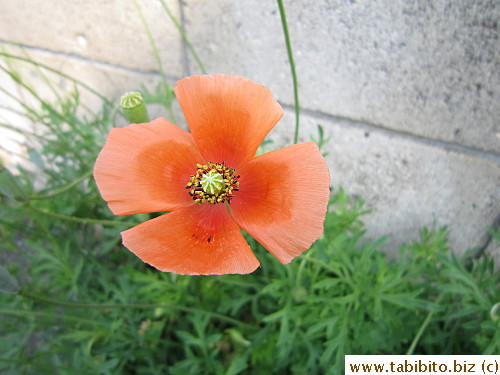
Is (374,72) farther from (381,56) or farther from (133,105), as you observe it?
(133,105)

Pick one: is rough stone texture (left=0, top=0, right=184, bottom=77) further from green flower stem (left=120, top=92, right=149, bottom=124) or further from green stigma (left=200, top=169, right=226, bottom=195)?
green stigma (left=200, top=169, right=226, bottom=195)

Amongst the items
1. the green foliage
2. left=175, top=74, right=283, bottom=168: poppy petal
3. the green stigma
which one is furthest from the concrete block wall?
the green stigma

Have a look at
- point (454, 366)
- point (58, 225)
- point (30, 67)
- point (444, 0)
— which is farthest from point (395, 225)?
point (30, 67)

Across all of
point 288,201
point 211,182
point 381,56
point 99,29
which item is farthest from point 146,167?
point 99,29

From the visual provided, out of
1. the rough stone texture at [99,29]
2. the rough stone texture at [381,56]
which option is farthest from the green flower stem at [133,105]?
the rough stone texture at [99,29]

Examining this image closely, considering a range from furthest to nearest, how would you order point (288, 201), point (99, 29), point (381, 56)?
point (99, 29) → point (381, 56) → point (288, 201)

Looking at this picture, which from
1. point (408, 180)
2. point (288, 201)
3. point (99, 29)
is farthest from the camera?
point (99, 29)

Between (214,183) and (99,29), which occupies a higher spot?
(99,29)
